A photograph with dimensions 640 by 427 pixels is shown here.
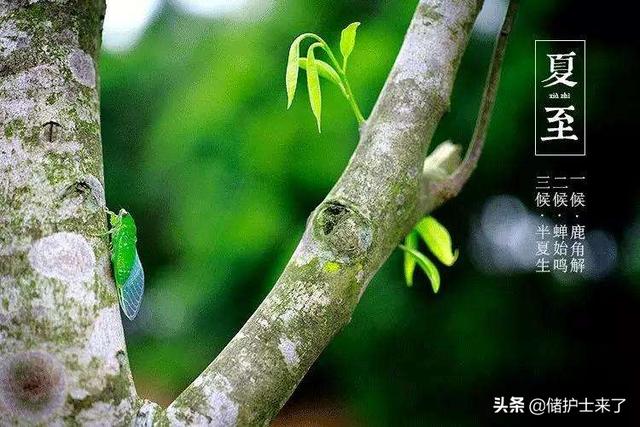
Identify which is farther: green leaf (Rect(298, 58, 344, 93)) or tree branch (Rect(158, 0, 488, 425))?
green leaf (Rect(298, 58, 344, 93))

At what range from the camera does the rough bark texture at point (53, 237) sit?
1.04 ft

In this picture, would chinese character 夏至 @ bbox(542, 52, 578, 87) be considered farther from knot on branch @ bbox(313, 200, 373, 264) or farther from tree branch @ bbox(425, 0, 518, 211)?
knot on branch @ bbox(313, 200, 373, 264)

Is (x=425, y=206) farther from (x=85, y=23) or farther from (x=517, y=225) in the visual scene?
(x=517, y=225)

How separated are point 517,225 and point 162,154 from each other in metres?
0.86

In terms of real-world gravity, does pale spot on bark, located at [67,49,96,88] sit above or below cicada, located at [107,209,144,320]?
above

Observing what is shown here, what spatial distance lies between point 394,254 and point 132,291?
122cm

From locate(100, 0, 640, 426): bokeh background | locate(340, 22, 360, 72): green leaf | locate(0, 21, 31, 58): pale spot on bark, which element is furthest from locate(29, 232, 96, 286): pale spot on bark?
locate(100, 0, 640, 426): bokeh background

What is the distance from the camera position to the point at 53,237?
0.33 meters

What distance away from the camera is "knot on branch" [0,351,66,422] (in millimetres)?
314

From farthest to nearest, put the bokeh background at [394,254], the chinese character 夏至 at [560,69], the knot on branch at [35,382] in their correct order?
the bokeh background at [394,254] < the chinese character 夏至 at [560,69] < the knot on branch at [35,382]

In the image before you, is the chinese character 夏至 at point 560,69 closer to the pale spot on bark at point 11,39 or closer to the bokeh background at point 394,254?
the bokeh background at point 394,254

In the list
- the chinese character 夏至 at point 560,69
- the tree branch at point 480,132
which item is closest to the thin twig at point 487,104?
the tree branch at point 480,132

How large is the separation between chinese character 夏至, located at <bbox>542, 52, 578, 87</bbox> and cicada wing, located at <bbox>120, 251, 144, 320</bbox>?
788 mm

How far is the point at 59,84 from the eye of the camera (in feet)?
1.23
